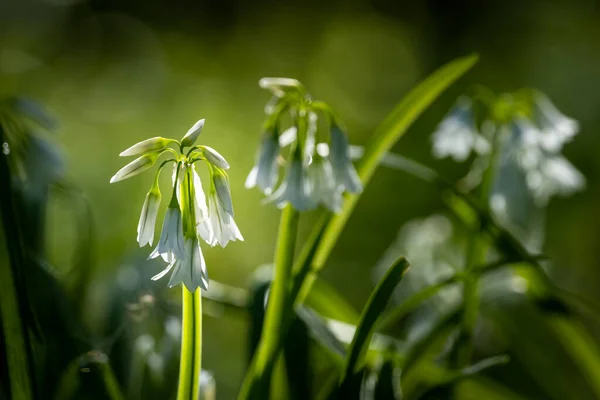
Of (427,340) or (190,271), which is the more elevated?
(190,271)

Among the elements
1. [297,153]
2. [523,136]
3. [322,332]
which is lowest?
[322,332]

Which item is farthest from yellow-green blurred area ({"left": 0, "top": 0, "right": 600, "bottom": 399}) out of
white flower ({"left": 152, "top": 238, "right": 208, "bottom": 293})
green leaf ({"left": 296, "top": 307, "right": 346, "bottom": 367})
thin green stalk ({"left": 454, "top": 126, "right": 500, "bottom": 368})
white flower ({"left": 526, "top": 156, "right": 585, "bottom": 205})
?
white flower ({"left": 152, "top": 238, "right": 208, "bottom": 293})

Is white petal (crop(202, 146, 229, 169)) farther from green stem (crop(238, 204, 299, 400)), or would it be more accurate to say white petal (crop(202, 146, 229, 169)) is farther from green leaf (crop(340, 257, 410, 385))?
green leaf (crop(340, 257, 410, 385))

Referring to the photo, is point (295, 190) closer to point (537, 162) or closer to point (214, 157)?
point (214, 157)

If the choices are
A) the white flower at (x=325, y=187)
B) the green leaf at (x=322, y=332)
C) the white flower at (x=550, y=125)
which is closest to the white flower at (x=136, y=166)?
the white flower at (x=325, y=187)

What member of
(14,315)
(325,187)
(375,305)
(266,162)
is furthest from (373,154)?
(14,315)

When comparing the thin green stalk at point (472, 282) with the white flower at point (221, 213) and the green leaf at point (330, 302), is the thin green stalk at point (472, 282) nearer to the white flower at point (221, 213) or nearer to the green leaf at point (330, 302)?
the green leaf at point (330, 302)
